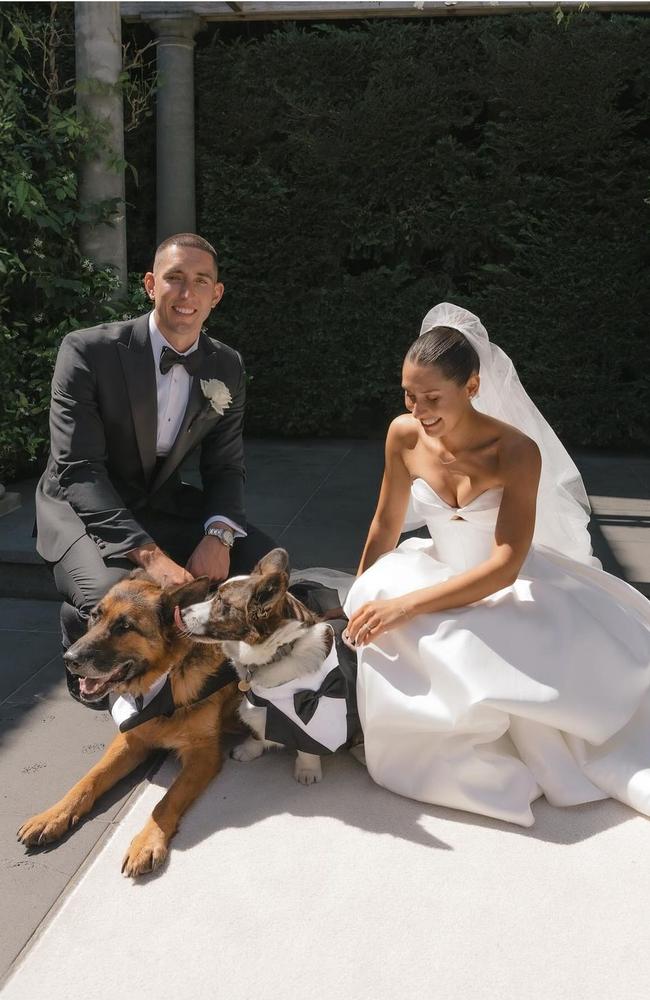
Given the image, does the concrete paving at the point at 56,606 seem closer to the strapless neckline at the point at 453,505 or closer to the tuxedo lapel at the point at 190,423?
the tuxedo lapel at the point at 190,423

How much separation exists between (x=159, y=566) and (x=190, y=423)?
0.69m

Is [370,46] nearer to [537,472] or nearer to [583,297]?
[583,297]

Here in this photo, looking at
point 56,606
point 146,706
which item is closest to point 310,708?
point 146,706

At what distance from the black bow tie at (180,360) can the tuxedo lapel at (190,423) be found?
1.7 inches

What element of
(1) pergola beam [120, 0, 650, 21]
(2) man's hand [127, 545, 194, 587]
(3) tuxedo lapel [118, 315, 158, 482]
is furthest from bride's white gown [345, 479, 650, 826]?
(1) pergola beam [120, 0, 650, 21]

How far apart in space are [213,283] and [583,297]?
210 inches

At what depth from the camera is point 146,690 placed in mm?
2861

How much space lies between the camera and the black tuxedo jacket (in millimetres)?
3326

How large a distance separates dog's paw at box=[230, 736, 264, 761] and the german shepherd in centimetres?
13

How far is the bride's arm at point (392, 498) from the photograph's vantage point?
11.5ft

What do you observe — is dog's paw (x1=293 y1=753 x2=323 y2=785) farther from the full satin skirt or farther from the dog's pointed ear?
the dog's pointed ear

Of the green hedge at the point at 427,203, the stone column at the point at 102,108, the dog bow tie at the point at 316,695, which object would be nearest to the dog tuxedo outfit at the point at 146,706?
the dog bow tie at the point at 316,695

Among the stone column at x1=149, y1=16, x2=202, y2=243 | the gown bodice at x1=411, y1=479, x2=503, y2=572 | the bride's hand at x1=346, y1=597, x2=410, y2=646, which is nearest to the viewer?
the bride's hand at x1=346, y1=597, x2=410, y2=646

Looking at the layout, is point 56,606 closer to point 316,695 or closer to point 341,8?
→ point 316,695
